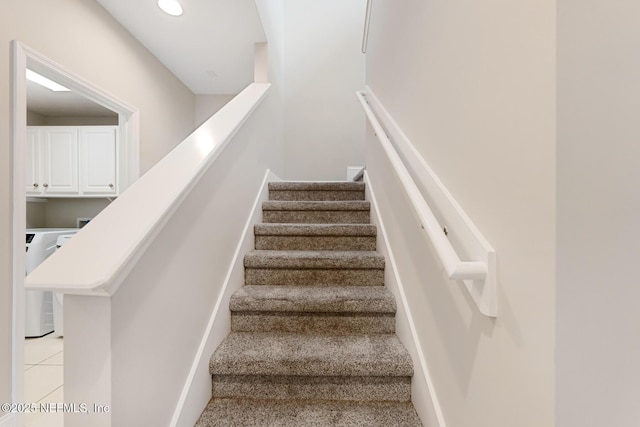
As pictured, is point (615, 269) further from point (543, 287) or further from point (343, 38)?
point (343, 38)

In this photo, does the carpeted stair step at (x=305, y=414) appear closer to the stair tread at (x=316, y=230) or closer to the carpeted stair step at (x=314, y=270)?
the carpeted stair step at (x=314, y=270)

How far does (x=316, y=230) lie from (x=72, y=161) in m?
3.11

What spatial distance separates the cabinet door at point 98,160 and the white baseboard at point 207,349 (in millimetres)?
2363

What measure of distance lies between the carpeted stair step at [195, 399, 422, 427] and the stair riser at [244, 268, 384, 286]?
624 mm

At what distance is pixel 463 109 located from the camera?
807 mm

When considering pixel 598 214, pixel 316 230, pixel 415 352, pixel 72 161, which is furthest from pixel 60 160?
pixel 598 214

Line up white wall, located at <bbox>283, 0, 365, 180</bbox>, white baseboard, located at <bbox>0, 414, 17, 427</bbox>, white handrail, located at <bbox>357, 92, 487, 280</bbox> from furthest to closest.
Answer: white wall, located at <bbox>283, 0, 365, 180</bbox> < white baseboard, located at <bbox>0, 414, 17, 427</bbox> < white handrail, located at <bbox>357, 92, 487, 280</bbox>

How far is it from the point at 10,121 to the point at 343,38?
3202 mm

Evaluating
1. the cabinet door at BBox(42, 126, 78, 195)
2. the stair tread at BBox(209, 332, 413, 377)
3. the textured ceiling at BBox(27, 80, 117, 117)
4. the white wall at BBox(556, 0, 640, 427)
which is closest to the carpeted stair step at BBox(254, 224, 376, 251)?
the stair tread at BBox(209, 332, 413, 377)

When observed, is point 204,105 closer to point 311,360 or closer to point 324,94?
point 324,94

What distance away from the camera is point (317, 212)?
88.0 inches

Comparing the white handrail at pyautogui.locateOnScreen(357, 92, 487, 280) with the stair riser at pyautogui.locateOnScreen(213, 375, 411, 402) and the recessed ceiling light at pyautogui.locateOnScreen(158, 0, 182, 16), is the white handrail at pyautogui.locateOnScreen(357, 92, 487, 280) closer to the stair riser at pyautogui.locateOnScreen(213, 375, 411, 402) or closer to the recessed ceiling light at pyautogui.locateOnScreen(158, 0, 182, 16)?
the stair riser at pyautogui.locateOnScreen(213, 375, 411, 402)

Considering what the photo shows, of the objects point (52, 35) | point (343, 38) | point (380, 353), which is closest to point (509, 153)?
point (380, 353)

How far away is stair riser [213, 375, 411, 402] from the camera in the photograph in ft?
3.92
